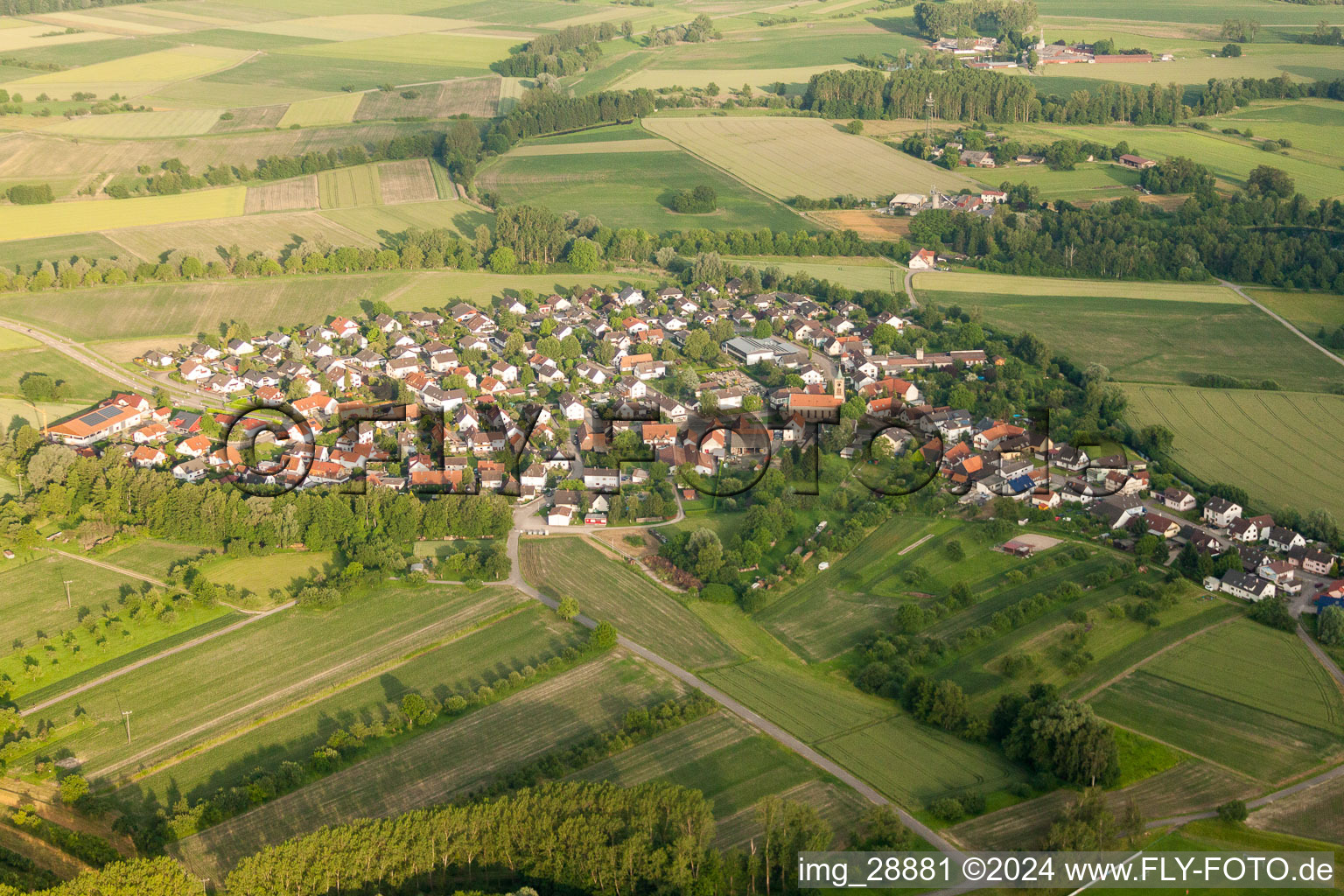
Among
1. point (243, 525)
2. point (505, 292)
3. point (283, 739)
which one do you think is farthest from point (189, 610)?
point (505, 292)

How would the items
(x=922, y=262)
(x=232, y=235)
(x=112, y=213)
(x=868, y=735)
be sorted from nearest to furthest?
(x=868, y=735), (x=922, y=262), (x=232, y=235), (x=112, y=213)

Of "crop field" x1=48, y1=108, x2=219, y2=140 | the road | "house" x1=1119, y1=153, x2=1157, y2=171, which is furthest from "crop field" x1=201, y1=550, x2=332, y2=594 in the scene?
"house" x1=1119, y1=153, x2=1157, y2=171

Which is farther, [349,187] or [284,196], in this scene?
[349,187]

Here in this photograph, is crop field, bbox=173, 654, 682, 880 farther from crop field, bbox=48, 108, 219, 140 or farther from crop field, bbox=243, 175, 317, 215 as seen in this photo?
crop field, bbox=48, 108, 219, 140

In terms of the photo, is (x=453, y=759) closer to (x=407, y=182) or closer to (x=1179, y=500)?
(x=1179, y=500)

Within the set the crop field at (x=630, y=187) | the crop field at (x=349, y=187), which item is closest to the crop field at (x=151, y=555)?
the crop field at (x=630, y=187)

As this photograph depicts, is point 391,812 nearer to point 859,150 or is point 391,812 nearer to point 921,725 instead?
point 921,725

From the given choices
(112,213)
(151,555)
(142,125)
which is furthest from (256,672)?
(142,125)
